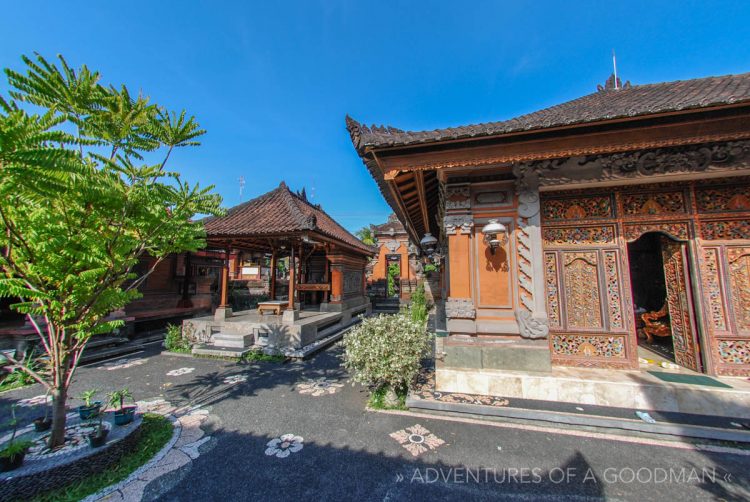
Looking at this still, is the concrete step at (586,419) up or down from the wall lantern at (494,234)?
down

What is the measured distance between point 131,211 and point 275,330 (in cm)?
516

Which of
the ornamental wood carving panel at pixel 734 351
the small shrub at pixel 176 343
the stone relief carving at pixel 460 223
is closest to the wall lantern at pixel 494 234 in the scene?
the stone relief carving at pixel 460 223

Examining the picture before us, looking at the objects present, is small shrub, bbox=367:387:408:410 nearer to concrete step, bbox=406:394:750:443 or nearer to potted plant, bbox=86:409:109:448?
concrete step, bbox=406:394:750:443

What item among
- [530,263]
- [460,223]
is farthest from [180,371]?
[530,263]

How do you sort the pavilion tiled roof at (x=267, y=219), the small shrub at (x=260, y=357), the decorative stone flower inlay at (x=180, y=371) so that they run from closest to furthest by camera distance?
the decorative stone flower inlay at (x=180, y=371)
the small shrub at (x=260, y=357)
the pavilion tiled roof at (x=267, y=219)

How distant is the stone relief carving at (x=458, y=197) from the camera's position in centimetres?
470

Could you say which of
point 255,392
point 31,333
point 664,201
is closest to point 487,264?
point 664,201

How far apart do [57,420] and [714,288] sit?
342 inches

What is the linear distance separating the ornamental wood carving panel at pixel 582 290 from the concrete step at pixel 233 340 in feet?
25.0

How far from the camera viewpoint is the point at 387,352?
4.13 meters

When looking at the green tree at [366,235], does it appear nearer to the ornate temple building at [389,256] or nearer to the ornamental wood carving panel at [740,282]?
the ornate temple building at [389,256]

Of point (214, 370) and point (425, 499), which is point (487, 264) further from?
point (214, 370)

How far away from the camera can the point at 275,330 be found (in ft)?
24.8

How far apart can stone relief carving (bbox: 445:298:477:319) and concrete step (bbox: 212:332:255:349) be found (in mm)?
5925
